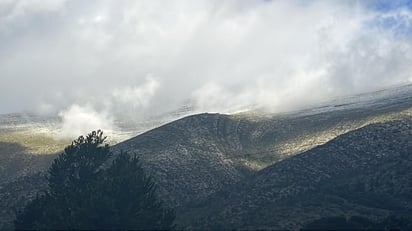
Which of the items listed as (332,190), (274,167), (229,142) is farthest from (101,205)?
(229,142)

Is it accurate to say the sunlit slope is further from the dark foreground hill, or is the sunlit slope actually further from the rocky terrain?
the dark foreground hill

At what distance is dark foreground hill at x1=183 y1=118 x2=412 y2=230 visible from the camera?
80.8 meters

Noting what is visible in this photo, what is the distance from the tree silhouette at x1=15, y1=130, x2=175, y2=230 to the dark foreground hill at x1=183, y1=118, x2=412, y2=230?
12.8 meters

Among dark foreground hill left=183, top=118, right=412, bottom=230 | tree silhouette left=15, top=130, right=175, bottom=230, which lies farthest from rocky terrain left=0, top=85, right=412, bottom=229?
tree silhouette left=15, top=130, right=175, bottom=230

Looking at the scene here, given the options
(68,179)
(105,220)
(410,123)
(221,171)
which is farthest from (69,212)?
(410,123)

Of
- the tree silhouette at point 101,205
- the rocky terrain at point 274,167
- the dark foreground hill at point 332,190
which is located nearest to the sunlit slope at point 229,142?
the rocky terrain at point 274,167

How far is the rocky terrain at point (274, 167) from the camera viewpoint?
3504 inches

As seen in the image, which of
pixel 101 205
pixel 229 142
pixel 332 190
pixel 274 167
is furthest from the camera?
pixel 229 142

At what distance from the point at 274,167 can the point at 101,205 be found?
5521cm

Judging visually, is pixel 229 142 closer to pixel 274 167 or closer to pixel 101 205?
pixel 274 167

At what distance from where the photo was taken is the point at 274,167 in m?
115

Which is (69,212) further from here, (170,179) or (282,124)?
(282,124)

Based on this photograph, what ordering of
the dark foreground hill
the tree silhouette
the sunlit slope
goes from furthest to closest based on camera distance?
the sunlit slope < the dark foreground hill < the tree silhouette

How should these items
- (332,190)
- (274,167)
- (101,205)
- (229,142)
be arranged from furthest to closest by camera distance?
(229,142), (274,167), (332,190), (101,205)
